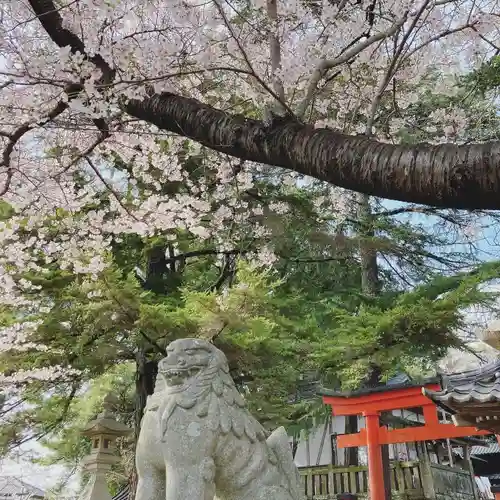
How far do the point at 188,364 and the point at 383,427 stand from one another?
7.45 metres

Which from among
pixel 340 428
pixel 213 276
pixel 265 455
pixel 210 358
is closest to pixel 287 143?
pixel 210 358

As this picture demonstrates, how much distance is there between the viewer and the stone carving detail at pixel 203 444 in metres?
2.75

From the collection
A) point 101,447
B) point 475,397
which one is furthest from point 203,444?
point 101,447

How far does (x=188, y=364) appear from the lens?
2.99 meters

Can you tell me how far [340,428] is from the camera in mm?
17797

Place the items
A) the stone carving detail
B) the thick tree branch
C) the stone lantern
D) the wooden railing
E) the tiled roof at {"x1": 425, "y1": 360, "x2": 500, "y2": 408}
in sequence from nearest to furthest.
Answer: the thick tree branch → the stone carving detail → the tiled roof at {"x1": 425, "y1": 360, "x2": 500, "y2": 408} → the stone lantern → the wooden railing

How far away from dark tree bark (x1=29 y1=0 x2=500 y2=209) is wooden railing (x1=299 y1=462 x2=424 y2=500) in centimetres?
918

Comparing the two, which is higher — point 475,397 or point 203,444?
point 475,397

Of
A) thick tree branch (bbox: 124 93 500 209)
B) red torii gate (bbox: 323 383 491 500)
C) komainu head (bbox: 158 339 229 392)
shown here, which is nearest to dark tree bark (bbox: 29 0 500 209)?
thick tree branch (bbox: 124 93 500 209)

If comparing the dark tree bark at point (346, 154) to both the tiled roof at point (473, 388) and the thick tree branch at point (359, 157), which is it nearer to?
the thick tree branch at point (359, 157)

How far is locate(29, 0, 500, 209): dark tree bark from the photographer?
1.70 metres

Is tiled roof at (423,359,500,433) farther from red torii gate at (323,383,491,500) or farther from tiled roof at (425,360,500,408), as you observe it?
red torii gate at (323,383,491,500)

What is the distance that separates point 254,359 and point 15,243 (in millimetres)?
3813

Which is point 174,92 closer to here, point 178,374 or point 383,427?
point 178,374
